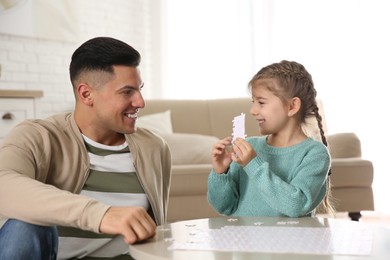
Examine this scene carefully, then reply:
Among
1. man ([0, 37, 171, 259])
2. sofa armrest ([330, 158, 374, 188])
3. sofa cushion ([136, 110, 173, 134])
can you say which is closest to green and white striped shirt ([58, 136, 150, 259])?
man ([0, 37, 171, 259])

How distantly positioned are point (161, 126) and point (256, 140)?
213 cm

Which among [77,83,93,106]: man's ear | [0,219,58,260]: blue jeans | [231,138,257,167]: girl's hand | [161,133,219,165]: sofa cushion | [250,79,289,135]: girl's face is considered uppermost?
[77,83,93,106]: man's ear

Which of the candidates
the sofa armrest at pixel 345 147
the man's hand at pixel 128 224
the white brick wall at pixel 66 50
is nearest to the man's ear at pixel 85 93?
the man's hand at pixel 128 224

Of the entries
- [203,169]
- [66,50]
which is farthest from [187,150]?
[66,50]

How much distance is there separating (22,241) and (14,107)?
2503mm

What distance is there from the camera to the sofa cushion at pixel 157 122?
4.02 m

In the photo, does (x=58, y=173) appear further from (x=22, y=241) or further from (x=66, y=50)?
(x=66, y=50)

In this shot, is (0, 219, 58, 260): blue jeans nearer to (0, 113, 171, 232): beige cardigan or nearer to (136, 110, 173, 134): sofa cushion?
(0, 113, 171, 232): beige cardigan

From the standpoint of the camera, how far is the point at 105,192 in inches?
69.1

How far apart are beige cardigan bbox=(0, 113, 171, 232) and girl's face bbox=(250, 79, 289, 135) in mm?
320

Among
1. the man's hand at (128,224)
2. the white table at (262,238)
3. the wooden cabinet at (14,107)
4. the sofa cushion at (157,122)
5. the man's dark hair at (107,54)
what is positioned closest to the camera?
the white table at (262,238)

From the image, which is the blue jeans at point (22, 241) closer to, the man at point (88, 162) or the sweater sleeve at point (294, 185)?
the man at point (88, 162)

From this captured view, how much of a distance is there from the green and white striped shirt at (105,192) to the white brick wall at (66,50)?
2580 mm

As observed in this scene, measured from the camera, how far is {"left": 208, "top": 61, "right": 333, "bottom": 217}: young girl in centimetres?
176
